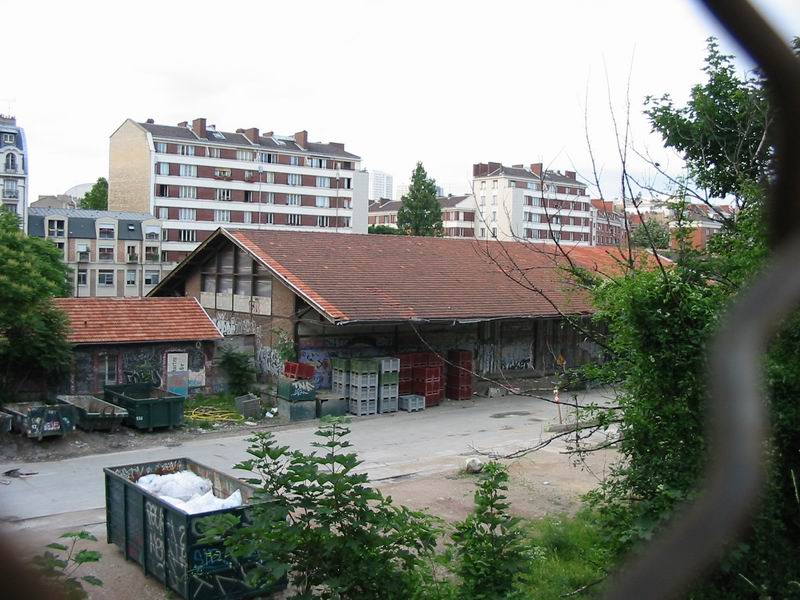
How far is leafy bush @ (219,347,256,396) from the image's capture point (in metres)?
22.8

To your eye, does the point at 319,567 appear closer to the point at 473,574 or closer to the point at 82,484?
the point at 473,574

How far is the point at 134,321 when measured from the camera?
21891 millimetres

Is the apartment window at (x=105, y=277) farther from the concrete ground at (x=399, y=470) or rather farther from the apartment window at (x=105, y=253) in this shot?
the concrete ground at (x=399, y=470)

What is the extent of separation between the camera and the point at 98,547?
440 inches

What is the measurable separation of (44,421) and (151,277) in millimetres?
49861

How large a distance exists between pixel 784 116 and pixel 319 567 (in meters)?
6.34

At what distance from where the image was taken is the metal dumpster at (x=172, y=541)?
30.2 feet

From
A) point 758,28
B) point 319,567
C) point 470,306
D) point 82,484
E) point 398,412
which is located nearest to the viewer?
point 758,28

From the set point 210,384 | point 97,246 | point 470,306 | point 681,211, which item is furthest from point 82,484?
point 97,246

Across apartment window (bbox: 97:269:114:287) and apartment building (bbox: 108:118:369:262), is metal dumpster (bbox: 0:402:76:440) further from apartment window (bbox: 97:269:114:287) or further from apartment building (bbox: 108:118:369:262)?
apartment building (bbox: 108:118:369:262)

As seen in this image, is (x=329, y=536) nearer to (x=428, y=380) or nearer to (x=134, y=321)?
(x=134, y=321)

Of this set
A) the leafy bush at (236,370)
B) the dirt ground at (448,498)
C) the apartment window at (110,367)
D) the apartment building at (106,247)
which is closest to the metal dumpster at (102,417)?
the apartment window at (110,367)

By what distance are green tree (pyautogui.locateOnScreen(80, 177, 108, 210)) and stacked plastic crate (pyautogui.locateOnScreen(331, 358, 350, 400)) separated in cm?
5940

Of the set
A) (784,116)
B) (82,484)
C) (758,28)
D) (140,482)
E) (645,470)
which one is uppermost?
(758,28)
